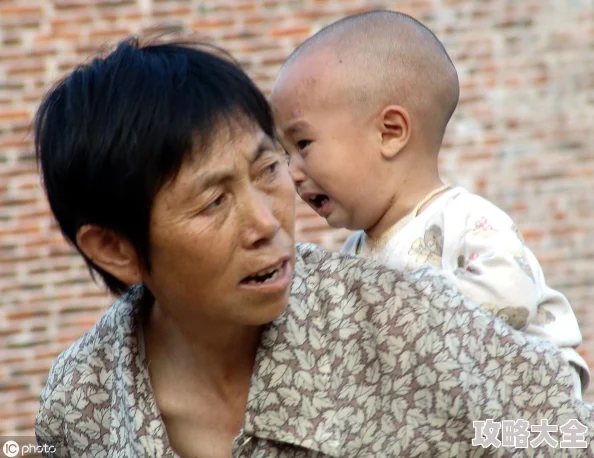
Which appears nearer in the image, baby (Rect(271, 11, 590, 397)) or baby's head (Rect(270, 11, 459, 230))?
baby (Rect(271, 11, 590, 397))

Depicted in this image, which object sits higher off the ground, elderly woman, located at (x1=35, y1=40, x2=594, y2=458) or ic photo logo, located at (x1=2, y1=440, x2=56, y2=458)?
elderly woman, located at (x1=35, y1=40, x2=594, y2=458)

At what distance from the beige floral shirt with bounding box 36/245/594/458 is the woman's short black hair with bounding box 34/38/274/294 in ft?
1.18

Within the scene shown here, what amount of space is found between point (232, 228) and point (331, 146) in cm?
94

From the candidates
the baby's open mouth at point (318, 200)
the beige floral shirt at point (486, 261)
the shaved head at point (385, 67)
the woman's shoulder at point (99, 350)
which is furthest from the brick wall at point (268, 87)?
the woman's shoulder at point (99, 350)

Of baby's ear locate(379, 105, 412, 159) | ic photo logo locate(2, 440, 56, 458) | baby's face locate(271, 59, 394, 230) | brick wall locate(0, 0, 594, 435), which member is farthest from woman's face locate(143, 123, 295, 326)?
brick wall locate(0, 0, 594, 435)

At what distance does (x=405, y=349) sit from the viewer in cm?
234

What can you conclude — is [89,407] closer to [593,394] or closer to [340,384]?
[340,384]

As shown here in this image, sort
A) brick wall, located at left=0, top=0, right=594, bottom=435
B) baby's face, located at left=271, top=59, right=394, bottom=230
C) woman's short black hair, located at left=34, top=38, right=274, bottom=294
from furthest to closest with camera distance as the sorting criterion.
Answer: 1. brick wall, located at left=0, top=0, right=594, bottom=435
2. baby's face, located at left=271, top=59, right=394, bottom=230
3. woman's short black hair, located at left=34, top=38, right=274, bottom=294

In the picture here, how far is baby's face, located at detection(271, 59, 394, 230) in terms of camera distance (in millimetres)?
3133

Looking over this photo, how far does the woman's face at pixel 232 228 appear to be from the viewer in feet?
7.34

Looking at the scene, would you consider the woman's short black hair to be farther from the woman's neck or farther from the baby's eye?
the baby's eye

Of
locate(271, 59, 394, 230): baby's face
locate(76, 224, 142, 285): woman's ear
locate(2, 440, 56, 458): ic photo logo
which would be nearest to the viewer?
locate(76, 224, 142, 285): woman's ear

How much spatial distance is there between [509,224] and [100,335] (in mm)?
1118

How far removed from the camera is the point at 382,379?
2379 millimetres
